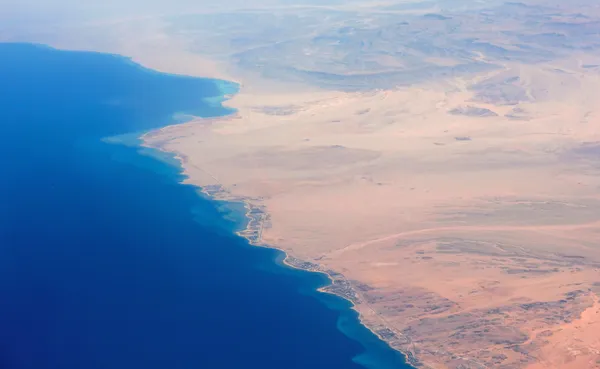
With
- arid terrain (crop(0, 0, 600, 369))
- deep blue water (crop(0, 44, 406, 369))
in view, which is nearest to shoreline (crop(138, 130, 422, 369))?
arid terrain (crop(0, 0, 600, 369))

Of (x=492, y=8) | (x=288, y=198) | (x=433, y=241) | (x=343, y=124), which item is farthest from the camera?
(x=492, y=8)

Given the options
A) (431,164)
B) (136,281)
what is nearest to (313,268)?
(136,281)

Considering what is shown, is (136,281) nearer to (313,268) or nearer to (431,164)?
(313,268)

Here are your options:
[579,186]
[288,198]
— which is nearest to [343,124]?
[288,198]

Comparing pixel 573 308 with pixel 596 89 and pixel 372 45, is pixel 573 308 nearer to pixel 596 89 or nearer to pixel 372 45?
pixel 596 89

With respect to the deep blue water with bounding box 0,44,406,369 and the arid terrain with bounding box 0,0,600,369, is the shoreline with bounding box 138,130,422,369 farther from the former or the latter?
the deep blue water with bounding box 0,44,406,369
